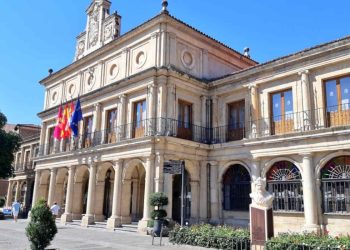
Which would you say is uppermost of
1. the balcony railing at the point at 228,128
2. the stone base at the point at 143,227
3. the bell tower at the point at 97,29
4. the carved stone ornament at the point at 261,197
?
the bell tower at the point at 97,29

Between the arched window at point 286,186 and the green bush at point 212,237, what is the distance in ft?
15.6

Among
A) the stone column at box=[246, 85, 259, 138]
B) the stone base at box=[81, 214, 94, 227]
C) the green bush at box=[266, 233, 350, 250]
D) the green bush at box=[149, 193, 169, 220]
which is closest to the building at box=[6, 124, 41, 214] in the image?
the stone base at box=[81, 214, 94, 227]

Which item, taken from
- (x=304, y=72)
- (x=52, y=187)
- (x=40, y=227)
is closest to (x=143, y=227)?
(x=40, y=227)

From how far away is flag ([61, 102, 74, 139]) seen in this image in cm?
2061

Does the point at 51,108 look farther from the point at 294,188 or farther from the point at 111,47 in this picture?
the point at 294,188

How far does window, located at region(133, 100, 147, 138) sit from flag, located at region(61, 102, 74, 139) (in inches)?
198

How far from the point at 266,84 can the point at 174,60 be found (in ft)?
15.2

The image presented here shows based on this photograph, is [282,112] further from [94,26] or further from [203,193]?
[94,26]

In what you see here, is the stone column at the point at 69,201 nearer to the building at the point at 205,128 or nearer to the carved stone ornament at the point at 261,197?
the building at the point at 205,128

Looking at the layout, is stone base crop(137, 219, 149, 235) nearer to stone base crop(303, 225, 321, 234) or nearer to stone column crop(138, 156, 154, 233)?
stone column crop(138, 156, 154, 233)

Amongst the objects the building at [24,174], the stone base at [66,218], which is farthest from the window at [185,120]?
the building at [24,174]

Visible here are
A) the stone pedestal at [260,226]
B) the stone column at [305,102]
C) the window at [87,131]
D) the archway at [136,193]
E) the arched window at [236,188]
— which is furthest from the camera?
the window at [87,131]

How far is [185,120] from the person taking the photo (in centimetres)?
1769

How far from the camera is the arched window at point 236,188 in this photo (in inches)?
651
